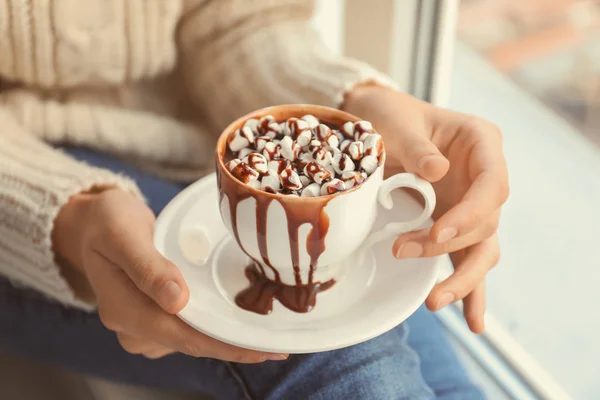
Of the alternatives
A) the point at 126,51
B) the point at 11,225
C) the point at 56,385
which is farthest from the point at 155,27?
the point at 56,385

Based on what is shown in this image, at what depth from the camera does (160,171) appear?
862mm

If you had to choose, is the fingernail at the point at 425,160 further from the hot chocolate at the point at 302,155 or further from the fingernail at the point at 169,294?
the fingernail at the point at 169,294

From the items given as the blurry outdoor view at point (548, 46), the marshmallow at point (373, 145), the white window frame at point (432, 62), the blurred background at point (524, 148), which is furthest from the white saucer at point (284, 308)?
the blurry outdoor view at point (548, 46)

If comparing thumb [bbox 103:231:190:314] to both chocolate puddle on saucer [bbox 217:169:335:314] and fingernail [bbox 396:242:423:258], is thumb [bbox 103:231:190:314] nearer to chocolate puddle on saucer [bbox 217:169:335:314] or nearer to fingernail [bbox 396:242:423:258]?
chocolate puddle on saucer [bbox 217:169:335:314]

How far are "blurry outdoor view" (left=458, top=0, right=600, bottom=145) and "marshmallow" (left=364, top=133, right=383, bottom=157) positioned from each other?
68cm

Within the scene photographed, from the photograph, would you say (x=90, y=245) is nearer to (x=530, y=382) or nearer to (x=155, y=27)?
(x=155, y=27)

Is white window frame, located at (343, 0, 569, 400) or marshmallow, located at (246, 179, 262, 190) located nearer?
marshmallow, located at (246, 179, 262, 190)

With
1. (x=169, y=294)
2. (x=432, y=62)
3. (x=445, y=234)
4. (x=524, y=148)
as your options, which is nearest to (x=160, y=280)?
(x=169, y=294)

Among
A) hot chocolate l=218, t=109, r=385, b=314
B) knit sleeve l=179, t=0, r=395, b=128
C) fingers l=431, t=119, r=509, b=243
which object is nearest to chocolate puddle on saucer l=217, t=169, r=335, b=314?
hot chocolate l=218, t=109, r=385, b=314

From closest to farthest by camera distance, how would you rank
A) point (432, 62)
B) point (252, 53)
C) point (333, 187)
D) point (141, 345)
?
point (333, 187), point (141, 345), point (252, 53), point (432, 62)

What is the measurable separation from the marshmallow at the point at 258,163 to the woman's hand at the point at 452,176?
0.42 feet

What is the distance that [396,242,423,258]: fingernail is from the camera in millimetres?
573

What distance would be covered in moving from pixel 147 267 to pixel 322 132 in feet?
0.59

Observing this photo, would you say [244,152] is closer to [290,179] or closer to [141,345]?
[290,179]
